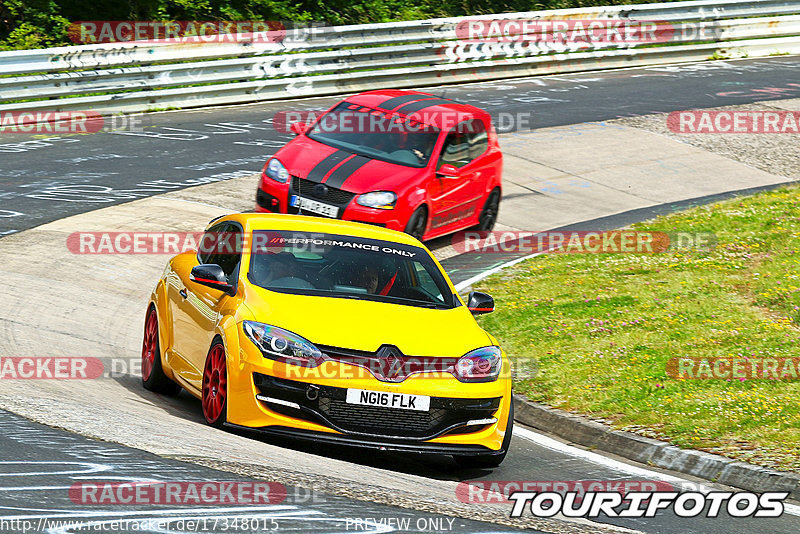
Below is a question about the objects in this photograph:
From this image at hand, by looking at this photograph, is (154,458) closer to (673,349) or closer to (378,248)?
(378,248)

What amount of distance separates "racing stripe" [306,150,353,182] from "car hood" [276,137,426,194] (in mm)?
53

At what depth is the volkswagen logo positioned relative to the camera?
13977mm

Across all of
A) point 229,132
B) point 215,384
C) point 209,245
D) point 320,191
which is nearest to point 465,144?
point 320,191

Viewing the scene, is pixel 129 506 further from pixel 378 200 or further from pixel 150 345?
pixel 378 200

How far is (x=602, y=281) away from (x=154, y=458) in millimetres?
8200

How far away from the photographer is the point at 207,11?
88.3ft

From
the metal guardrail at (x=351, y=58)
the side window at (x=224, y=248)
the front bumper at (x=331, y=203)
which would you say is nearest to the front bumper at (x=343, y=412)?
the side window at (x=224, y=248)

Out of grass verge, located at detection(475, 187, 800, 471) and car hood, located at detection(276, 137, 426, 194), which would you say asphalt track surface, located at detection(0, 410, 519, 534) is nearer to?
grass verge, located at detection(475, 187, 800, 471)

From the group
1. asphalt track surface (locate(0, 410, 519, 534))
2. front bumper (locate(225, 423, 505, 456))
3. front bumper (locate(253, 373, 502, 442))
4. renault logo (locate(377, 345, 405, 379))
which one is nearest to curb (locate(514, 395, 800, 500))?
front bumper (locate(225, 423, 505, 456))

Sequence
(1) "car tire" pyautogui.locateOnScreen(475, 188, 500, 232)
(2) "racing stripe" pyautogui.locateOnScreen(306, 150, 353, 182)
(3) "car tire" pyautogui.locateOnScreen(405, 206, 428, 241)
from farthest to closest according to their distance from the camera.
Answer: (1) "car tire" pyautogui.locateOnScreen(475, 188, 500, 232)
(3) "car tire" pyautogui.locateOnScreen(405, 206, 428, 241)
(2) "racing stripe" pyautogui.locateOnScreen(306, 150, 353, 182)

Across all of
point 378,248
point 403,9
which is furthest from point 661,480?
point 403,9

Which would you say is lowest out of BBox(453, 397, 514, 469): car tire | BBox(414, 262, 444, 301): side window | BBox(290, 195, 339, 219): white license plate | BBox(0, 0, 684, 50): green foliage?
BBox(453, 397, 514, 469): car tire

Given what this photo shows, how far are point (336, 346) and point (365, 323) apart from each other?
15.7 inches

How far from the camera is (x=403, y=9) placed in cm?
3023
